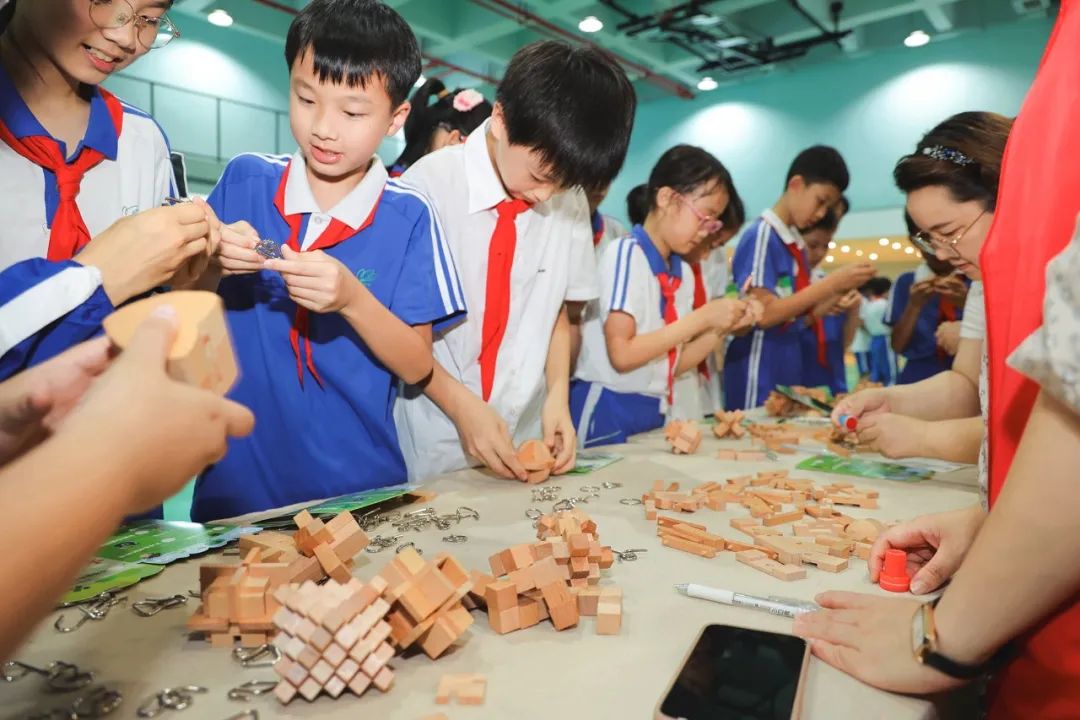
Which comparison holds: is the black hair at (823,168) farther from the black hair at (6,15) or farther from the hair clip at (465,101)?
the black hair at (6,15)

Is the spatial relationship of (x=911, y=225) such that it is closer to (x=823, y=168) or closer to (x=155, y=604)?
(x=823, y=168)

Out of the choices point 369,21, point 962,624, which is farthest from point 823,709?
point 369,21

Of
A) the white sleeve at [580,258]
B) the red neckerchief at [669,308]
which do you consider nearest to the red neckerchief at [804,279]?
the red neckerchief at [669,308]

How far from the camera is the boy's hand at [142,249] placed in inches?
43.7

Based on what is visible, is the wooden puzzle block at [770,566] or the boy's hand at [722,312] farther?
the boy's hand at [722,312]

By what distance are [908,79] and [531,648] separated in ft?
38.2

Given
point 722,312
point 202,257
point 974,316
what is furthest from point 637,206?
point 202,257

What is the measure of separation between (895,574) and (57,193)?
5.18 feet

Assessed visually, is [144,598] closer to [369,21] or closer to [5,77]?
[5,77]

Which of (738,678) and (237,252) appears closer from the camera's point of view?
(738,678)

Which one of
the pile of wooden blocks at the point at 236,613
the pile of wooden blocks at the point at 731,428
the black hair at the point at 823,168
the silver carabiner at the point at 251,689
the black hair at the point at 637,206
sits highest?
the black hair at the point at 823,168

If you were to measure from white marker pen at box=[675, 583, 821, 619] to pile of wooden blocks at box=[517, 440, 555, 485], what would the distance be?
2.21 feet

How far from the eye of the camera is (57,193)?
1.30 m

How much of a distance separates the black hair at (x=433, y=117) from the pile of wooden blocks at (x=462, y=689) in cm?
221
